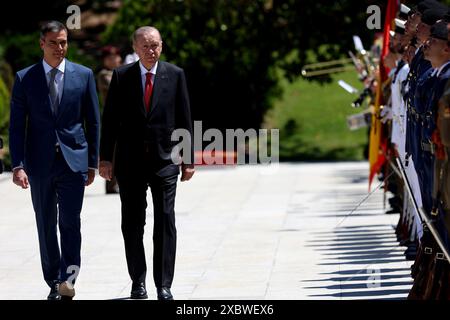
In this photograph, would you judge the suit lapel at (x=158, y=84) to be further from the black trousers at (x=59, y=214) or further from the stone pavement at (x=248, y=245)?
the stone pavement at (x=248, y=245)

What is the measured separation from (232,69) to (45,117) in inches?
728

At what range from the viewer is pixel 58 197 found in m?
9.84

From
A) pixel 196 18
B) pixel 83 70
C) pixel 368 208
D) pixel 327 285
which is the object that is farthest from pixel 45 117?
pixel 196 18

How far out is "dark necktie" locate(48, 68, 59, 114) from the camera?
982cm

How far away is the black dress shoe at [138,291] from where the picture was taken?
32.4ft

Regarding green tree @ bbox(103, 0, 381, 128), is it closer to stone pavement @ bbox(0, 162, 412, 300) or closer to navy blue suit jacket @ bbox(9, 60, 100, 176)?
stone pavement @ bbox(0, 162, 412, 300)

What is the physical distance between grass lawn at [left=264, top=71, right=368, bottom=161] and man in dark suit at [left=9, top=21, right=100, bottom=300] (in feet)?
54.7

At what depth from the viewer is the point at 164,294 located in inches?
383

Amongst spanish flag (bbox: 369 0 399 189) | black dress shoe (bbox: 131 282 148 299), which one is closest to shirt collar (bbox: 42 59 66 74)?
black dress shoe (bbox: 131 282 148 299)

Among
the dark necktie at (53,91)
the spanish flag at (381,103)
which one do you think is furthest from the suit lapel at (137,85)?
the spanish flag at (381,103)

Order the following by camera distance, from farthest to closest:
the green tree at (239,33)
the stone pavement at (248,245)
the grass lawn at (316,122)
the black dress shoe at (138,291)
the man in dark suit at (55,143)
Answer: the grass lawn at (316,122)
the green tree at (239,33)
the stone pavement at (248,245)
the black dress shoe at (138,291)
the man in dark suit at (55,143)
